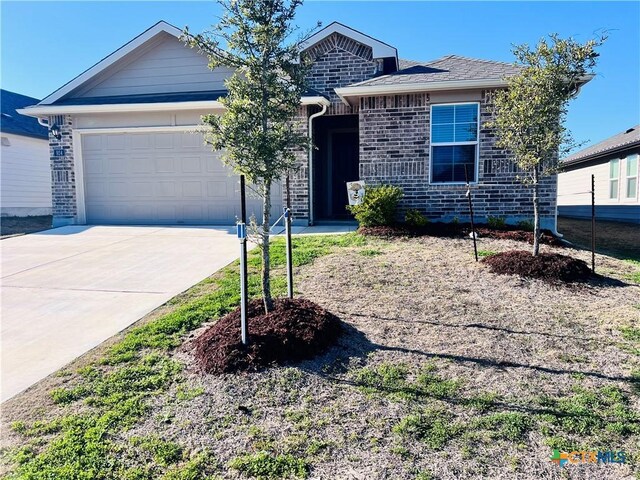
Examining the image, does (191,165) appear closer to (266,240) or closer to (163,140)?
Answer: (163,140)

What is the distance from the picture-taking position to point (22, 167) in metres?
17.2

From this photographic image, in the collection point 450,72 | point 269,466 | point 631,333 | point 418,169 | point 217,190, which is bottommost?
point 269,466

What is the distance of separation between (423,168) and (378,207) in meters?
1.75

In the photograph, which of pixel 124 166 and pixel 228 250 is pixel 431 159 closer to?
pixel 228 250

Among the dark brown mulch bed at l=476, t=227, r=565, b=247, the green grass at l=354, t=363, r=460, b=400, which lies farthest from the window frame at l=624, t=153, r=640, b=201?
the green grass at l=354, t=363, r=460, b=400

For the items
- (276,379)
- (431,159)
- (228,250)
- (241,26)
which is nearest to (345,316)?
(276,379)

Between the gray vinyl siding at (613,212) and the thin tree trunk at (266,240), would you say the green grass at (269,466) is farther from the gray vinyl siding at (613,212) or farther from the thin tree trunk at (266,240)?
the gray vinyl siding at (613,212)

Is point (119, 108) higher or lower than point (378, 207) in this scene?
higher

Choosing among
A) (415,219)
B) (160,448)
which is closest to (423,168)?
(415,219)

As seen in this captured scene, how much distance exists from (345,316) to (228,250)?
411 cm

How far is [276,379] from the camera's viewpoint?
Answer: 11.5ft

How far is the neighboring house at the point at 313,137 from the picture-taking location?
9969 millimetres

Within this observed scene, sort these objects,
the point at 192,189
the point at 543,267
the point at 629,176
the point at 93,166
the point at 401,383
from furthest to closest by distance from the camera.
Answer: the point at 629,176 < the point at 93,166 < the point at 192,189 < the point at 543,267 < the point at 401,383

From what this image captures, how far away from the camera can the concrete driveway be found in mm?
4242
